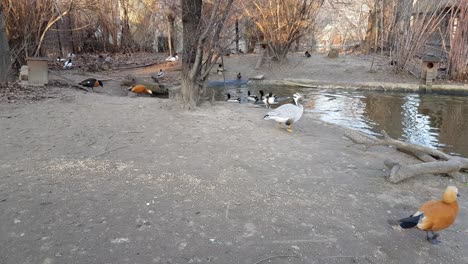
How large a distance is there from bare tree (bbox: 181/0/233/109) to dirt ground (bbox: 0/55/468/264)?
190 centimetres

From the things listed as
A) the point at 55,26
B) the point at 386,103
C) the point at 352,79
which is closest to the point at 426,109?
the point at 386,103

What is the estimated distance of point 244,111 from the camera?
8.99m

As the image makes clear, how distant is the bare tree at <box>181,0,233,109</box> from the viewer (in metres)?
7.91

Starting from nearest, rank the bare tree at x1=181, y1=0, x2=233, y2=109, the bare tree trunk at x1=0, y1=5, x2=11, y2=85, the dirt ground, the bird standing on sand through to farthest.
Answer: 1. the dirt ground
2. the bare tree at x1=181, y1=0, x2=233, y2=109
3. the bare tree trunk at x1=0, y1=5, x2=11, y2=85
4. the bird standing on sand

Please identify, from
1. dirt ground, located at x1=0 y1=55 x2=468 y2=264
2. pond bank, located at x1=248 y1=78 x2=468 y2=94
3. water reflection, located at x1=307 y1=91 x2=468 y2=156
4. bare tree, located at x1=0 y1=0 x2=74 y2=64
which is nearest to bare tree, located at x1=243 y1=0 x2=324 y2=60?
pond bank, located at x1=248 y1=78 x2=468 y2=94

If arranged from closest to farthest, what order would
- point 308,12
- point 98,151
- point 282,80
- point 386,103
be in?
1. point 98,151
2. point 386,103
3. point 282,80
4. point 308,12

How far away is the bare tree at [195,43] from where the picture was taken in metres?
7.91

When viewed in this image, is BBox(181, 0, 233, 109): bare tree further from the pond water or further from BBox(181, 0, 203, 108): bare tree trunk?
the pond water

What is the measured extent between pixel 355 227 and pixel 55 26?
19.9 meters

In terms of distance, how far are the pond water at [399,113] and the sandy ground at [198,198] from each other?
248 cm

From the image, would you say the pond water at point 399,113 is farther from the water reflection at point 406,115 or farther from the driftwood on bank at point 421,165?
the driftwood on bank at point 421,165

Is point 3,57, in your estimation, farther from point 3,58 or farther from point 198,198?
point 198,198

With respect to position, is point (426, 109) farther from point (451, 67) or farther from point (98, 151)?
point (98, 151)

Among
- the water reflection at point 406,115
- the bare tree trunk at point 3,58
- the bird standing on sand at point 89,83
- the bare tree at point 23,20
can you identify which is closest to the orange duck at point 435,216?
the water reflection at point 406,115
